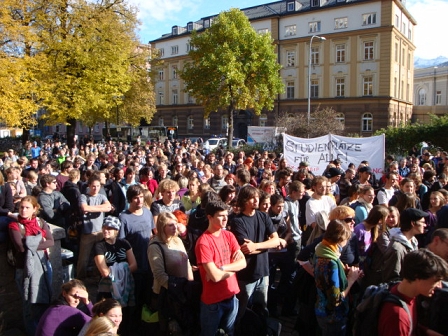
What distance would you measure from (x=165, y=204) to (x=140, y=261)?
41.8 inches

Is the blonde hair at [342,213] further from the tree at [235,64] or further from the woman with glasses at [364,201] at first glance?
the tree at [235,64]

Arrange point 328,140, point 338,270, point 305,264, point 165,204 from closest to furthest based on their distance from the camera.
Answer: point 338,270
point 305,264
point 165,204
point 328,140

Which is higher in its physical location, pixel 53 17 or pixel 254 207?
pixel 53 17

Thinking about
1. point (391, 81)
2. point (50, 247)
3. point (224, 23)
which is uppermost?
point (224, 23)

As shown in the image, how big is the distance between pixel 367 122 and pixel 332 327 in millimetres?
39772

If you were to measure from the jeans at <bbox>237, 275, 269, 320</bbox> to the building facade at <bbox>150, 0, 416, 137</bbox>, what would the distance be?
34163mm

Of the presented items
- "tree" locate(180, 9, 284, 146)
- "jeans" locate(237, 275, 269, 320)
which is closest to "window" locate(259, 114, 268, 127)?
"tree" locate(180, 9, 284, 146)

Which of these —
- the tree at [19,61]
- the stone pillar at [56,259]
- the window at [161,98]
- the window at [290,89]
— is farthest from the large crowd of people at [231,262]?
the window at [161,98]

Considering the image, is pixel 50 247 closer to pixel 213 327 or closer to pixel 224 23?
pixel 213 327

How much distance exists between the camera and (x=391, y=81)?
131 feet

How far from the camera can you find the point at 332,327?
3734mm

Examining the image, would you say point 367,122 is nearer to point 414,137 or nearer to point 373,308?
point 414,137

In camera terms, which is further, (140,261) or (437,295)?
(140,261)

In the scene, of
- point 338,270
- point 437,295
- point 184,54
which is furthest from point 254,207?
point 184,54
